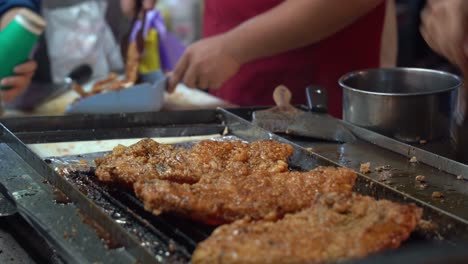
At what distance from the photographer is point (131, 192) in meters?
1.39

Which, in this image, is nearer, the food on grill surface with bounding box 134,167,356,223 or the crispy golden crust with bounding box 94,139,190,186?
the food on grill surface with bounding box 134,167,356,223

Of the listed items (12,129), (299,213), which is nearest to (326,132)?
(299,213)

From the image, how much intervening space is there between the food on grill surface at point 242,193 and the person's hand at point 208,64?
137 centimetres

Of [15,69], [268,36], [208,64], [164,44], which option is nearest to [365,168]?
[268,36]

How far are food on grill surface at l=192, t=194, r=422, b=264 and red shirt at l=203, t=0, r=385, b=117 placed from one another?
66.3 inches

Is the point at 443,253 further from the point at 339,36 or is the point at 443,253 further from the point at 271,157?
the point at 339,36

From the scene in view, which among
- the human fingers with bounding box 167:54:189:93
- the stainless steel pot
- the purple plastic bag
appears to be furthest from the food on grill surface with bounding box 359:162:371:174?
the purple plastic bag

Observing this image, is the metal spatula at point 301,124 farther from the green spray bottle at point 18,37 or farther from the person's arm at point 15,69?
the person's arm at point 15,69

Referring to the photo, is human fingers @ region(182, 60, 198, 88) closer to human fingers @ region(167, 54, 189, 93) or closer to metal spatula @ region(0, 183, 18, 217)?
human fingers @ region(167, 54, 189, 93)

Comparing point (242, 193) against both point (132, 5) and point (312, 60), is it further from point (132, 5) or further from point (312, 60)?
point (132, 5)

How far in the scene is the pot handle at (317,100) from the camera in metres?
1.94

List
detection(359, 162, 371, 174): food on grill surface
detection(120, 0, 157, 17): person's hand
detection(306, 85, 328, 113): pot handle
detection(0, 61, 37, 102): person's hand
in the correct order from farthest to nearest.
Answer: detection(120, 0, 157, 17): person's hand < detection(0, 61, 37, 102): person's hand < detection(306, 85, 328, 113): pot handle < detection(359, 162, 371, 174): food on grill surface

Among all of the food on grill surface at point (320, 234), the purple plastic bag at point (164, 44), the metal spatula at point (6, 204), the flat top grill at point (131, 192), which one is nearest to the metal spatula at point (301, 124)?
the flat top grill at point (131, 192)

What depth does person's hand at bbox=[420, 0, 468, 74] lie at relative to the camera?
153 centimetres
